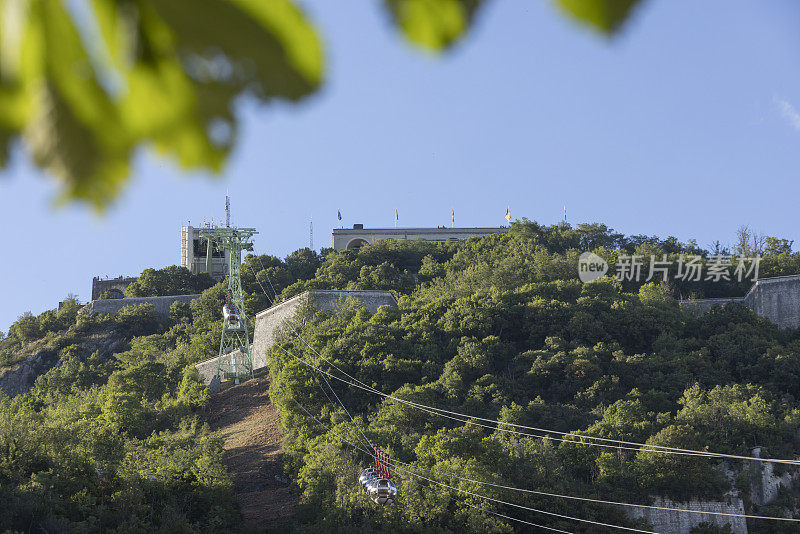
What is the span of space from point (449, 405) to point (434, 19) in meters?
29.6

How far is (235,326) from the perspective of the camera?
36.7 meters

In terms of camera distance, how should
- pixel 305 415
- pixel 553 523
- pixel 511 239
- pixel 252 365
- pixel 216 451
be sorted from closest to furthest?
pixel 553 523 → pixel 216 451 → pixel 305 415 → pixel 252 365 → pixel 511 239

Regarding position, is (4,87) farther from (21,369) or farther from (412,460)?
(21,369)

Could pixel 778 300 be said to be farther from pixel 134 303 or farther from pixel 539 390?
pixel 134 303

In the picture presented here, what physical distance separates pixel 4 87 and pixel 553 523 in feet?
78.2

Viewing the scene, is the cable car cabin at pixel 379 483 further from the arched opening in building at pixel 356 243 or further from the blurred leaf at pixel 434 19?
the arched opening in building at pixel 356 243

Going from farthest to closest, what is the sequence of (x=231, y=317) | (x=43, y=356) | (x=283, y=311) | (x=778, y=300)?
(x=43, y=356) → (x=283, y=311) → (x=778, y=300) → (x=231, y=317)

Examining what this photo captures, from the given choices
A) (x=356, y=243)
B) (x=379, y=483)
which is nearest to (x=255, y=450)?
(x=379, y=483)

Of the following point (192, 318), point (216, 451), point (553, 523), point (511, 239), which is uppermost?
point (511, 239)

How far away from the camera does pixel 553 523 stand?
23.0 metres

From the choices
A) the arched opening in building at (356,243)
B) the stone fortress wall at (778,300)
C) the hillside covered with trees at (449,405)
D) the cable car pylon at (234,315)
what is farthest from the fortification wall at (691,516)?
the arched opening in building at (356,243)


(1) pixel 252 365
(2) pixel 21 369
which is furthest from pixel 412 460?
(2) pixel 21 369

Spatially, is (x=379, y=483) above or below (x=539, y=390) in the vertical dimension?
below

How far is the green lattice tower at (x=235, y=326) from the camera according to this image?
112ft
